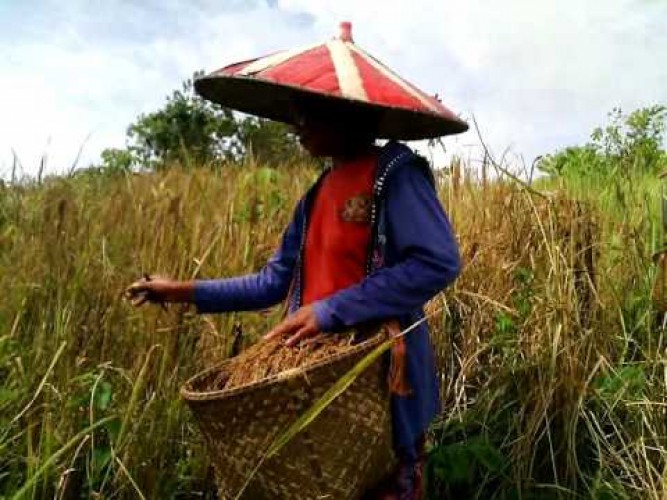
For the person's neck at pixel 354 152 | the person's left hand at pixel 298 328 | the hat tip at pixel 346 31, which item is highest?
the hat tip at pixel 346 31

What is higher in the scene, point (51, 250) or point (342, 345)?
point (51, 250)

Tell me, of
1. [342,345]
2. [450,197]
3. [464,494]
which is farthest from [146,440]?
[450,197]

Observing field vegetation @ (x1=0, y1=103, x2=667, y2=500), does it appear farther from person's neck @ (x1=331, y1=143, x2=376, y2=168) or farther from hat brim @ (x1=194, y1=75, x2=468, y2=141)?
person's neck @ (x1=331, y1=143, x2=376, y2=168)

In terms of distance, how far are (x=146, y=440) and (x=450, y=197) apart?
184 centimetres

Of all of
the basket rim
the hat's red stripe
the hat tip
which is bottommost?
the basket rim

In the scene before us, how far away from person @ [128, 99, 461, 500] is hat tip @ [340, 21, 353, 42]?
0.18 metres

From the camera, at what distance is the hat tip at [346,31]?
2008 mm

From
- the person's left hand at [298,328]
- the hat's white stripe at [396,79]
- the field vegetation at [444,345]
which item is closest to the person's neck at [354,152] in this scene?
the hat's white stripe at [396,79]

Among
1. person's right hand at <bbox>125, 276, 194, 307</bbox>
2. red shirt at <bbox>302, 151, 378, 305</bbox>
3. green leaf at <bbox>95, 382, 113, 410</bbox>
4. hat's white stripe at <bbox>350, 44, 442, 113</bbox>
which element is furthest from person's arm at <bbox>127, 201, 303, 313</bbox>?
hat's white stripe at <bbox>350, 44, 442, 113</bbox>

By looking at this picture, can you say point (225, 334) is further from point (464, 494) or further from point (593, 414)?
point (593, 414)

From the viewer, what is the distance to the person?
1.78 m

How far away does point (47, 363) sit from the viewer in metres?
2.30

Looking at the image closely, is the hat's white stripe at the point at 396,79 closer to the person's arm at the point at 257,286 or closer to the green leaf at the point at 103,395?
the person's arm at the point at 257,286

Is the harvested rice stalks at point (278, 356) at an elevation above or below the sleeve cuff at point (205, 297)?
below
